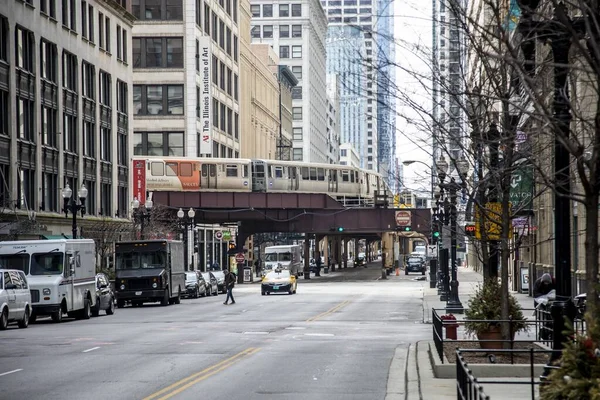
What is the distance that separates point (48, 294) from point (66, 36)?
97.2 ft

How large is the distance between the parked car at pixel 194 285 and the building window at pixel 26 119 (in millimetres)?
11934

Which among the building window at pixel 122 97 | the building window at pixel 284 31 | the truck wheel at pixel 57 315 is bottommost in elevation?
the truck wheel at pixel 57 315

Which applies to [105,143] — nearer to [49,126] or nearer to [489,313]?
[49,126]

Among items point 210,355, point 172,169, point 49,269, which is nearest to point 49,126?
point 172,169

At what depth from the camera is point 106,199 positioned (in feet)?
245

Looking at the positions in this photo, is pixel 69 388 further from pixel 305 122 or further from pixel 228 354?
pixel 305 122

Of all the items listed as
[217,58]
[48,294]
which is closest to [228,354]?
[48,294]

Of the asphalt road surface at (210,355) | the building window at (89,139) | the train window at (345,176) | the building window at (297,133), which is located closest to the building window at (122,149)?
the building window at (89,139)

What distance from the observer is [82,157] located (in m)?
69.0

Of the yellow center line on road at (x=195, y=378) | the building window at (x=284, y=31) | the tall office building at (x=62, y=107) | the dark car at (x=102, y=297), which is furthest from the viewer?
the building window at (x=284, y=31)

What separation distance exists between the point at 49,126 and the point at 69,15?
7849mm

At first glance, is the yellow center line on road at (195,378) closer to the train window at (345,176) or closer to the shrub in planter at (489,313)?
the shrub in planter at (489,313)

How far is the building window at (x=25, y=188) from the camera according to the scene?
189ft

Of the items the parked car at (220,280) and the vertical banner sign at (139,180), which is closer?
the parked car at (220,280)
